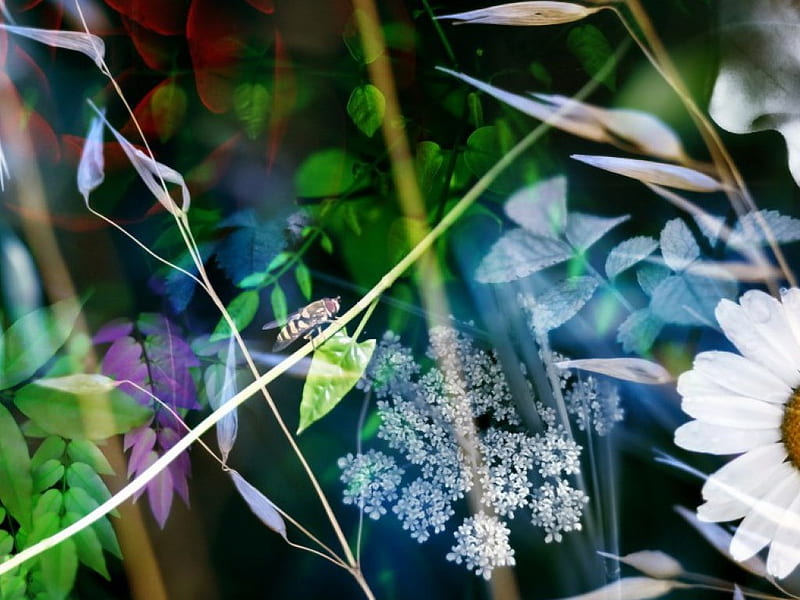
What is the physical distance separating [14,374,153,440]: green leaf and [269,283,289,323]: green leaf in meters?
0.10

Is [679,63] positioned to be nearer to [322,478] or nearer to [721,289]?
[721,289]

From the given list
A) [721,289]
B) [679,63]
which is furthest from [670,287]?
[679,63]

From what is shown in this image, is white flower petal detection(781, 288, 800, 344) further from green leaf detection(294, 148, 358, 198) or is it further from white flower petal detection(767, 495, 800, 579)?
green leaf detection(294, 148, 358, 198)

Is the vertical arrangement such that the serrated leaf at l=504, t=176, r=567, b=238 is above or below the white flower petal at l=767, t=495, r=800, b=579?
above

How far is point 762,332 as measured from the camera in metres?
0.37

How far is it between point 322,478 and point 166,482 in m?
0.10

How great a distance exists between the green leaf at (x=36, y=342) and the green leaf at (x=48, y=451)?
0.04 meters

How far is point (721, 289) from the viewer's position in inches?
14.7

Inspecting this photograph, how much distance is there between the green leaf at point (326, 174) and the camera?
1.33 ft

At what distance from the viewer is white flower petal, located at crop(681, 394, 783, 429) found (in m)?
0.36

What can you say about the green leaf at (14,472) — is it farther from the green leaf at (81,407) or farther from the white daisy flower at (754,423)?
the white daisy flower at (754,423)

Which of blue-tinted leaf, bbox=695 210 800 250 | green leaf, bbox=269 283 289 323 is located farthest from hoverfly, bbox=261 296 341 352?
blue-tinted leaf, bbox=695 210 800 250

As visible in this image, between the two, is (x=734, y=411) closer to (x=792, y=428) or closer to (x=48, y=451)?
(x=792, y=428)

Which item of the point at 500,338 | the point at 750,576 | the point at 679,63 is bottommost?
the point at 750,576
